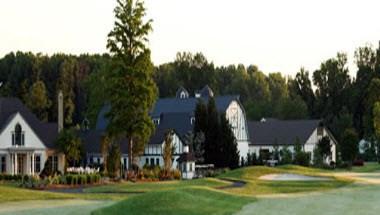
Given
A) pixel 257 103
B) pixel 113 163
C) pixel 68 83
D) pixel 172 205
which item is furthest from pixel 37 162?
pixel 257 103

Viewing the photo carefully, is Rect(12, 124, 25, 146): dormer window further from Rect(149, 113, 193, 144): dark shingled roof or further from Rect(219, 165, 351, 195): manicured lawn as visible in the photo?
Rect(219, 165, 351, 195): manicured lawn

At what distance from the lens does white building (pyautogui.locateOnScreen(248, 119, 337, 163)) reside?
88125mm

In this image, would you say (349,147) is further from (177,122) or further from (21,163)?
(21,163)

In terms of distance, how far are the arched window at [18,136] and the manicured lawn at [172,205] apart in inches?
1459

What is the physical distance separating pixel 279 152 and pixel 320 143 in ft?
15.4

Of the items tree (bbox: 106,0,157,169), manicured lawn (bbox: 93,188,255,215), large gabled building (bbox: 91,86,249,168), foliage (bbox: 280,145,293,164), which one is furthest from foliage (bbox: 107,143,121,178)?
foliage (bbox: 280,145,293,164)

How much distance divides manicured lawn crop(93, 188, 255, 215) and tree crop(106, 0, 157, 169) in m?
25.9

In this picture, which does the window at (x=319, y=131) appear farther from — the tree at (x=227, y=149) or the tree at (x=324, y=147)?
the tree at (x=227, y=149)

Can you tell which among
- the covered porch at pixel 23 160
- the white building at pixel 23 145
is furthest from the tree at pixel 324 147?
the covered porch at pixel 23 160

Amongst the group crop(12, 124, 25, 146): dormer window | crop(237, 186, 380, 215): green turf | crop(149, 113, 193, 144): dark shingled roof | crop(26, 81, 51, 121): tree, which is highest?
crop(26, 81, 51, 121): tree

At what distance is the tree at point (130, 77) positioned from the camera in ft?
176

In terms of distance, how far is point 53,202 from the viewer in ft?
98.8

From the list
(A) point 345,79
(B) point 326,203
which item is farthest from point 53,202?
(A) point 345,79

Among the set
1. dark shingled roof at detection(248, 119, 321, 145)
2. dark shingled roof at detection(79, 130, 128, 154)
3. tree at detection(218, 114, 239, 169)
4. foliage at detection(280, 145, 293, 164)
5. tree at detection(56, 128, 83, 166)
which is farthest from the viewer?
dark shingled roof at detection(248, 119, 321, 145)
